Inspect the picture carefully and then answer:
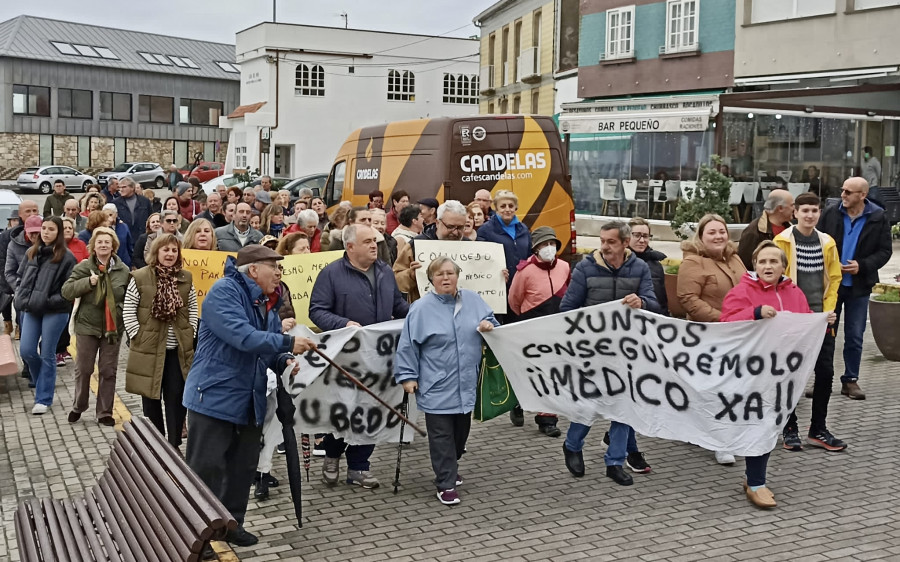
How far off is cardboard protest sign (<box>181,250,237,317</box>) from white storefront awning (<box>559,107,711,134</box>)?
19416 millimetres

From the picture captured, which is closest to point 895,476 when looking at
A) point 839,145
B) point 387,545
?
point 387,545

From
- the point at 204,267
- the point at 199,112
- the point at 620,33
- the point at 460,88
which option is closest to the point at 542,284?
the point at 204,267

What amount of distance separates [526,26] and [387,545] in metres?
35.6

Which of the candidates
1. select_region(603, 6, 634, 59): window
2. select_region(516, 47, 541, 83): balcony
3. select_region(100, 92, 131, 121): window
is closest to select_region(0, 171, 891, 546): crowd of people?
select_region(603, 6, 634, 59): window

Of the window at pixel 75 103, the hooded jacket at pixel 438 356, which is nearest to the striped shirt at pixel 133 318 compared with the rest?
the hooded jacket at pixel 438 356

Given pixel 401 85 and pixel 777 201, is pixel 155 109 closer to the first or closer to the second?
pixel 401 85

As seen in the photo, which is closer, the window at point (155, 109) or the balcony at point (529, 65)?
the balcony at point (529, 65)

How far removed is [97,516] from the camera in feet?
18.3

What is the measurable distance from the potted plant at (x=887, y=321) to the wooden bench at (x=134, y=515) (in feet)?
29.6

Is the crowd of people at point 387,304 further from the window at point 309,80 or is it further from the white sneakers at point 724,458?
the window at point 309,80

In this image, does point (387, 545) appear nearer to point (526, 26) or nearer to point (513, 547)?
point (513, 547)

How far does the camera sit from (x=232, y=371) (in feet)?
21.2

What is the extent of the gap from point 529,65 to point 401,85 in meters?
13.9

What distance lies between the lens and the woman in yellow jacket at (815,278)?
8711 mm
